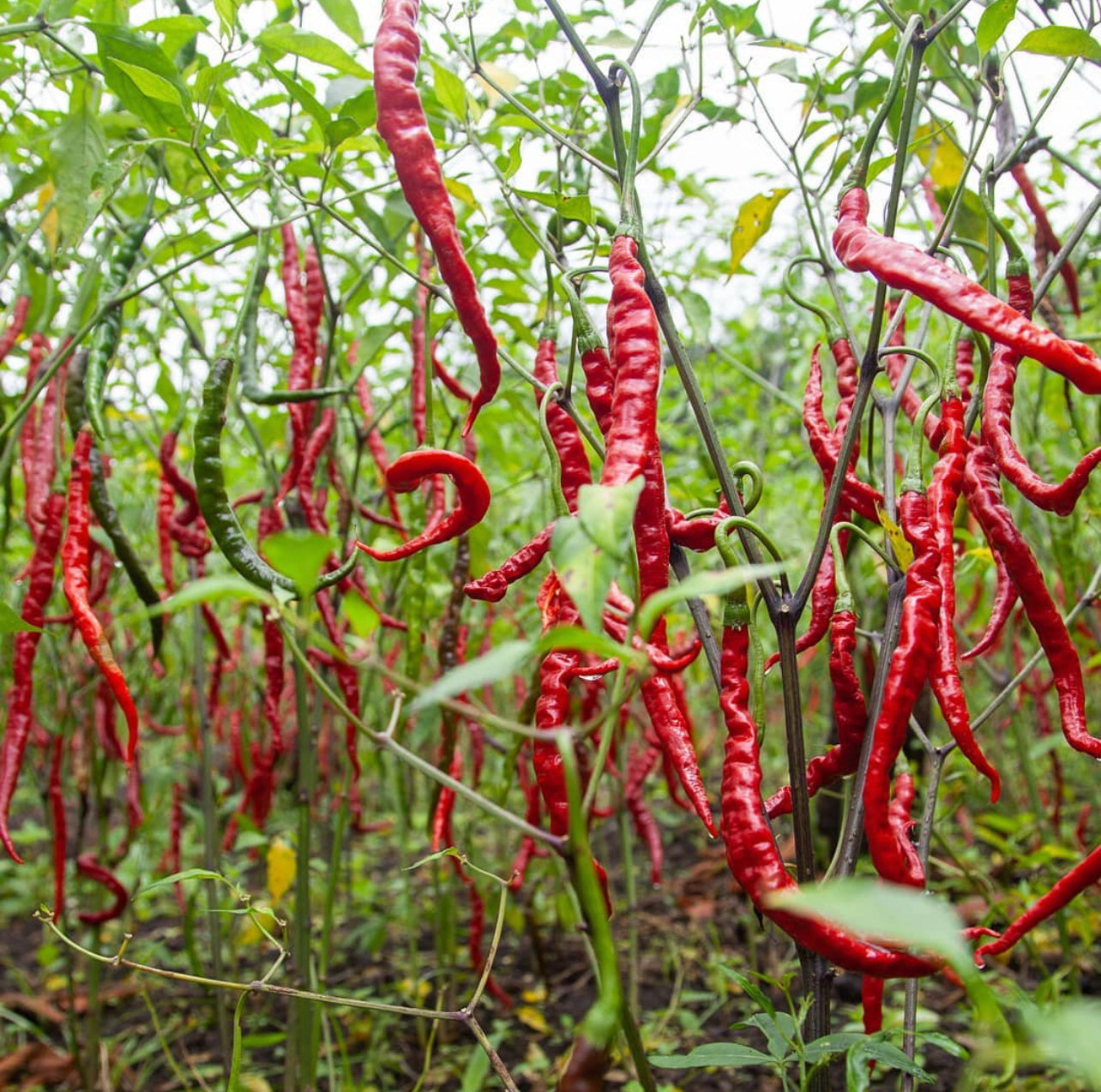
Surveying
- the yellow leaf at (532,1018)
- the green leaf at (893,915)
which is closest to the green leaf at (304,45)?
the green leaf at (893,915)

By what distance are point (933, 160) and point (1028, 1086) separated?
213 centimetres

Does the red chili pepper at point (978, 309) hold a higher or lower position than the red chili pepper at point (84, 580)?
higher

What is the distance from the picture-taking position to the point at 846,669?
120cm

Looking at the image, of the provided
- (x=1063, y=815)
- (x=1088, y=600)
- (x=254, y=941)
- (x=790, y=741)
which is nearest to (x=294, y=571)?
(x=790, y=741)

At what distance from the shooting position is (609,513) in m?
0.71

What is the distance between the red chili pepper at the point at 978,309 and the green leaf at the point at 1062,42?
1.31ft

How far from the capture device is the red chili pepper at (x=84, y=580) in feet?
4.69

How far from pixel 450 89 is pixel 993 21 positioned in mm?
768

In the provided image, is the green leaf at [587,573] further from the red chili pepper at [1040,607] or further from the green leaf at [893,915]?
the red chili pepper at [1040,607]

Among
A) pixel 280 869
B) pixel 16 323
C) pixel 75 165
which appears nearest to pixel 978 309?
pixel 75 165

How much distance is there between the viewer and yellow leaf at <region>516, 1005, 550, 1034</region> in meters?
2.83

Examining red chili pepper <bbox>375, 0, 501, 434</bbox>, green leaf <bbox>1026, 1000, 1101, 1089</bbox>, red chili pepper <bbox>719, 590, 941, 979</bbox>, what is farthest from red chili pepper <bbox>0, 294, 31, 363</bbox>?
green leaf <bbox>1026, 1000, 1101, 1089</bbox>

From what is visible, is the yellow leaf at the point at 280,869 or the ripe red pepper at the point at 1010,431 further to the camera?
the yellow leaf at the point at 280,869

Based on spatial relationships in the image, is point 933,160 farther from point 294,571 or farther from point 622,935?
point 622,935
